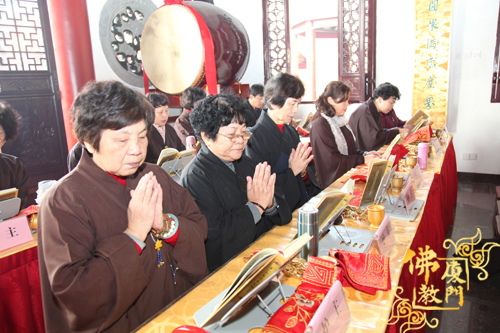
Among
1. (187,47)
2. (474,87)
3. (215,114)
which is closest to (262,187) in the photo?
(215,114)

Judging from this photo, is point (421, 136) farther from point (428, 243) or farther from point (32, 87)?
point (32, 87)

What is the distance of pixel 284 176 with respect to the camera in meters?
2.42

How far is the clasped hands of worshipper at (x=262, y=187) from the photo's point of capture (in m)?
1.69

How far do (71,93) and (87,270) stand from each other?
11.1ft

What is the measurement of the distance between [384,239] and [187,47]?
4.16 feet

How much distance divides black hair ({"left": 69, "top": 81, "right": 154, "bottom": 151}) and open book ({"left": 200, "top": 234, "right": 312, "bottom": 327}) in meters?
0.65

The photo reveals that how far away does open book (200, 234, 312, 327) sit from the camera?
0.91 m

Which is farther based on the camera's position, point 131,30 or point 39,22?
point 131,30

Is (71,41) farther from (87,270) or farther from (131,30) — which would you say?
(87,270)

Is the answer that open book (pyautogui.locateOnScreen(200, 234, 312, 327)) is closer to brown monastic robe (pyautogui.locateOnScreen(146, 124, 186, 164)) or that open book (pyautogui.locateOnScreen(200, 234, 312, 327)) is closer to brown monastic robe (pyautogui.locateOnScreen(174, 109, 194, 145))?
brown monastic robe (pyautogui.locateOnScreen(146, 124, 186, 164))

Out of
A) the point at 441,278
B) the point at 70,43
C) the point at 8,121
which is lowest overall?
the point at 441,278

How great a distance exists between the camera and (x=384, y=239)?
147 cm

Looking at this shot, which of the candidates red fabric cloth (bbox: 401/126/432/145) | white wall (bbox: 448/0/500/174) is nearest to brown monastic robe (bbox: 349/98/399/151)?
red fabric cloth (bbox: 401/126/432/145)

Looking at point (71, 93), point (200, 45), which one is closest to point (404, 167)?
point (200, 45)
